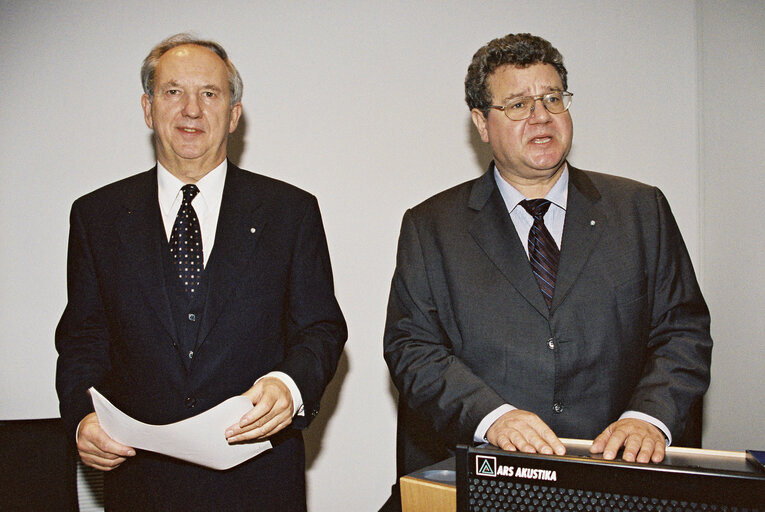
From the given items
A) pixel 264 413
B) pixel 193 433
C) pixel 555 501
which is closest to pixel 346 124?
pixel 264 413

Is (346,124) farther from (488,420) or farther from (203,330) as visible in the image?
(488,420)

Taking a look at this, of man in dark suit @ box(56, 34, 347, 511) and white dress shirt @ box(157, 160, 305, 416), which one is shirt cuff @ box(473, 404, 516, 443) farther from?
white dress shirt @ box(157, 160, 305, 416)

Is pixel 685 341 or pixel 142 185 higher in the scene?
pixel 142 185

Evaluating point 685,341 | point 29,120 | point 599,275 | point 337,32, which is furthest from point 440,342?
point 29,120

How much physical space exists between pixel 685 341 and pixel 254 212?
4.15 ft

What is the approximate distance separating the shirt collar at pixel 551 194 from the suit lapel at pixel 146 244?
40.7 inches

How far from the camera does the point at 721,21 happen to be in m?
2.75

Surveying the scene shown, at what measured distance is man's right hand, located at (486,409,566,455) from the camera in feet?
3.83

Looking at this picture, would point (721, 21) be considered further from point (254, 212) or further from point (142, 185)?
point (142, 185)

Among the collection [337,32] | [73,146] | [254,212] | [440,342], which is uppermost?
[337,32]

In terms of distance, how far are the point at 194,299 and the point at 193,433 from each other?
0.52 m

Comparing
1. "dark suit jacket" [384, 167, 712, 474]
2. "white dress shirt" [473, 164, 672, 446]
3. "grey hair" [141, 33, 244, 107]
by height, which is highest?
"grey hair" [141, 33, 244, 107]

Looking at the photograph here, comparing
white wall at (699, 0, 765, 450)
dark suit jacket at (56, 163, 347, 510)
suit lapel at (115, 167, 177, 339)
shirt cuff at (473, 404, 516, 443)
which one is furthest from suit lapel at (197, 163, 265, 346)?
white wall at (699, 0, 765, 450)

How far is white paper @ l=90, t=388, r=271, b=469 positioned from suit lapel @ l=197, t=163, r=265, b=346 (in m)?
0.37
